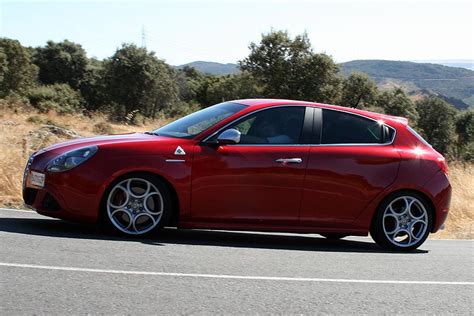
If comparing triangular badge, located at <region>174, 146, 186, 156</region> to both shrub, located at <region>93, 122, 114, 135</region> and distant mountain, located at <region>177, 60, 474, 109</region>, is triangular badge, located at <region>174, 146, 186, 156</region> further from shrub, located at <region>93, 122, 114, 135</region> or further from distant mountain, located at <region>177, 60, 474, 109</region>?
distant mountain, located at <region>177, 60, 474, 109</region>

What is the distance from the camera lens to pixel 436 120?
252 feet

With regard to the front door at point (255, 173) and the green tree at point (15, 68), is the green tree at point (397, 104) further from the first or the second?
the front door at point (255, 173)

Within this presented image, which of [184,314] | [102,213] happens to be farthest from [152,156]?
[184,314]

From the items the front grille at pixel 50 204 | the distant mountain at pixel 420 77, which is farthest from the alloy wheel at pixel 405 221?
the distant mountain at pixel 420 77

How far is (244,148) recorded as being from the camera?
705 cm

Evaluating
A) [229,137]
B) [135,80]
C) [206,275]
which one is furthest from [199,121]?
[135,80]

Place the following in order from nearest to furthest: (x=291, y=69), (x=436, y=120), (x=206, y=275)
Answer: (x=206, y=275), (x=291, y=69), (x=436, y=120)

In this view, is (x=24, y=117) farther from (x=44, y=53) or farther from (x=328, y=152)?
(x=44, y=53)

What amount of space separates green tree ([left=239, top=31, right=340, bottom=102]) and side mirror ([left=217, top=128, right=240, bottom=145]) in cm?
4172

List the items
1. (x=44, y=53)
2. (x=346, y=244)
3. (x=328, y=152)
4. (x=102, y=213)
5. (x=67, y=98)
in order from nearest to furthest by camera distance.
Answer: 1. (x=102, y=213)
2. (x=328, y=152)
3. (x=346, y=244)
4. (x=67, y=98)
5. (x=44, y=53)

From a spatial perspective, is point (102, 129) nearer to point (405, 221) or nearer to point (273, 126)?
point (273, 126)

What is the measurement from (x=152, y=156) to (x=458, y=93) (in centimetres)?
5473

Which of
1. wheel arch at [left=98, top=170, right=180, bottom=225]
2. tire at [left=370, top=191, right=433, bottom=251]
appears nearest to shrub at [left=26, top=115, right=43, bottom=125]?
wheel arch at [left=98, top=170, right=180, bottom=225]

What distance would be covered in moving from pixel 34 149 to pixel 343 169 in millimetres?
7118
